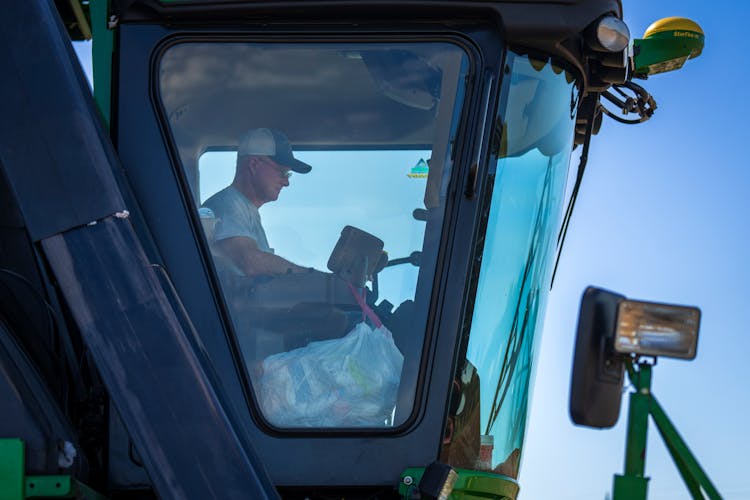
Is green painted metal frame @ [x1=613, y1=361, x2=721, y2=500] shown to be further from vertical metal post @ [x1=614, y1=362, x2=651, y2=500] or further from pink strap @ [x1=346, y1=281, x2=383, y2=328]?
pink strap @ [x1=346, y1=281, x2=383, y2=328]

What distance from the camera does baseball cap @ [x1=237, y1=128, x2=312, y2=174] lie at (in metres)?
3.62

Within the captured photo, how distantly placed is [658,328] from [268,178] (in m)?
1.53

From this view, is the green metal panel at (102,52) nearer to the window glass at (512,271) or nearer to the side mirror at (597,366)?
the window glass at (512,271)

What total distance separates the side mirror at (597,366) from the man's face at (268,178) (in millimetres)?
1371

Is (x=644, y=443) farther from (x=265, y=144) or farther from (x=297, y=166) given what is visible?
(x=265, y=144)

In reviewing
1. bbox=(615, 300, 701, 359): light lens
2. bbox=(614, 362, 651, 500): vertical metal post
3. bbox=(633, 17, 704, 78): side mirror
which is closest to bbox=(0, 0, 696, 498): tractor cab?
bbox=(633, 17, 704, 78): side mirror

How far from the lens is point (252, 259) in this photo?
11.8 feet

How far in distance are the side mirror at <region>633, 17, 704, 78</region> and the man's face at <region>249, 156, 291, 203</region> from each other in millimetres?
1603

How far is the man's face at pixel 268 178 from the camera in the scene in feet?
11.7

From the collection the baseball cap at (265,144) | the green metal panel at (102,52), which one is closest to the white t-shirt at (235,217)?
the baseball cap at (265,144)

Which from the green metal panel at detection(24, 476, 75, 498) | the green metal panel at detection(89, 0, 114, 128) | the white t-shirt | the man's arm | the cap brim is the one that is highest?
the green metal panel at detection(89, 0, 114, 128)

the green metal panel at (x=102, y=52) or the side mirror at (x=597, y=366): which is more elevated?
the green metal panel at (x=102, y=52)

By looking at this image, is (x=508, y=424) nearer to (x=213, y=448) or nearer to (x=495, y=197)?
(x=495, y=197)

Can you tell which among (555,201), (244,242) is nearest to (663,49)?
(555,201)
